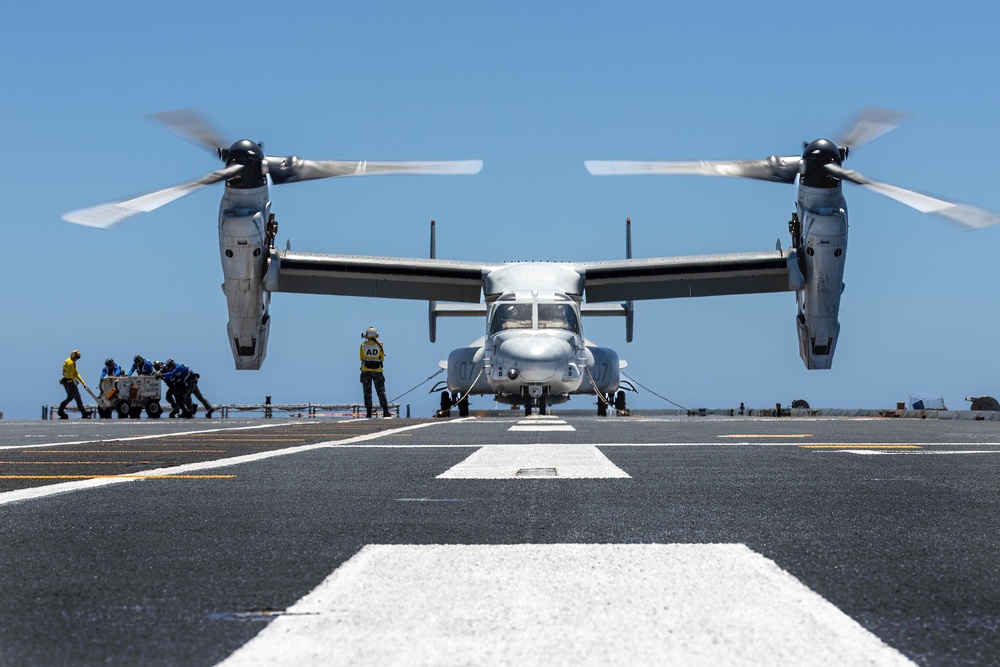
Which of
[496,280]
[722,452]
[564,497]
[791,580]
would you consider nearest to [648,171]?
[496,280]

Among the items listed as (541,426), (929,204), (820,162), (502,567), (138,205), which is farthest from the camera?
(820,162)

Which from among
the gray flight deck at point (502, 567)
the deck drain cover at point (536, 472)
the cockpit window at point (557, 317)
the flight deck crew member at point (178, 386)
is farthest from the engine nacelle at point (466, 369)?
the gray flight deck at point (502, 567)

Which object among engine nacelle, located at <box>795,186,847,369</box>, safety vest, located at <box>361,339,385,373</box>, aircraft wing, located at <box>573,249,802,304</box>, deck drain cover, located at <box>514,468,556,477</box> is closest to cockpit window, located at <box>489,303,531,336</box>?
safety vest, located at <box>361,339,385,373</box>

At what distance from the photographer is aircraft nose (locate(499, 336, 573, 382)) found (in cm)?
2375

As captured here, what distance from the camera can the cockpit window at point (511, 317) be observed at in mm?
25234

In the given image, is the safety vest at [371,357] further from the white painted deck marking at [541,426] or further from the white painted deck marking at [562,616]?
the white painted deck marking at [562,616]

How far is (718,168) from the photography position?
91.5 ft

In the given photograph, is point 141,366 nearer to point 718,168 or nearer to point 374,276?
point 374,276

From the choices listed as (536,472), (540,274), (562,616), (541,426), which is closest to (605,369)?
(540,274)

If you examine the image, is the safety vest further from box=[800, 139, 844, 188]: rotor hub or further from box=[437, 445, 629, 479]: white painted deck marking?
box=[437, 445, 629, 479]: white painted deck marking

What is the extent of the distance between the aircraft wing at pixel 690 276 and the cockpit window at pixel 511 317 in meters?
4.11

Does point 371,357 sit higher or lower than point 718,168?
lower

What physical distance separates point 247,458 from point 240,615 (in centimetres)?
584

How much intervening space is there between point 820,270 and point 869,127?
3.60m
